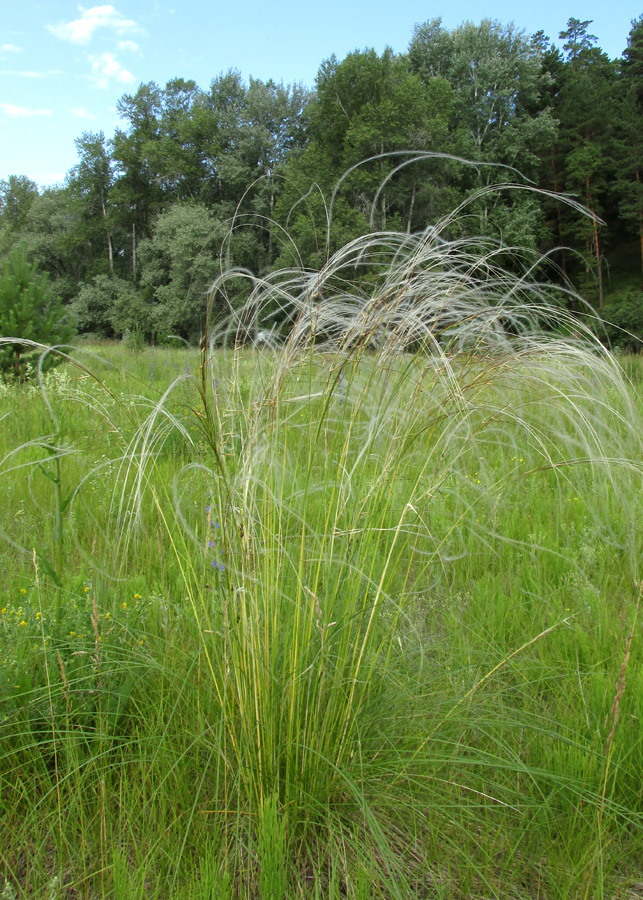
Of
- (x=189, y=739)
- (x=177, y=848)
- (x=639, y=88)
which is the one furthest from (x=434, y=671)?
(x=639, y=88)

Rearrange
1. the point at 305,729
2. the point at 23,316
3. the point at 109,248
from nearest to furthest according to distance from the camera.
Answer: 1. the point at 305,729
2. the point at 23,316
3. the point at 109,248

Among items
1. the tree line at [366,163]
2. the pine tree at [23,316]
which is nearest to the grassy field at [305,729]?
the pine tree at [23,316]

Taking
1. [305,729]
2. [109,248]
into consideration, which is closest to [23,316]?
[305,729]

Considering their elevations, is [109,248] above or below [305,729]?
above

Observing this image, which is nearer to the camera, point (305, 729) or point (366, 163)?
point (305, 729)

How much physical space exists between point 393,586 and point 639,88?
44449mm

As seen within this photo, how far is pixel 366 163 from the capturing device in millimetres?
16062

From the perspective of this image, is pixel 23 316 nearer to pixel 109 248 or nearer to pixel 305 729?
pixel 305 729

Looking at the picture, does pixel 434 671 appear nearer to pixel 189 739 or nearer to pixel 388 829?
pixel 388 829

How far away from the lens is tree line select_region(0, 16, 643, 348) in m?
16.5

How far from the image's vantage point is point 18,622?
1.56 m

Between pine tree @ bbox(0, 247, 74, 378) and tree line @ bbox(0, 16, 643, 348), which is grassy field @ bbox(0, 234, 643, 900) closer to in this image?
pine tree @ bbox(0, 247, 74, 378)

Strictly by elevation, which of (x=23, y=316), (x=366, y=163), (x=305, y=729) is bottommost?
(x=305, y=729)

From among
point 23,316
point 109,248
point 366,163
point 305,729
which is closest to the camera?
point 305,729
